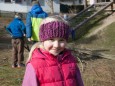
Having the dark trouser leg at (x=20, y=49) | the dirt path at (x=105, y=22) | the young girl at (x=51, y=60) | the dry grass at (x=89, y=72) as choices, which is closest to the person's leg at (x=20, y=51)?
the dark trouser leg at (x=20, y=49)

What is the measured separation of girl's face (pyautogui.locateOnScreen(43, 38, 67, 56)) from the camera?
3417 millimetres

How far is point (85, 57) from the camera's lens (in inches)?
489

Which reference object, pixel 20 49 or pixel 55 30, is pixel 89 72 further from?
pixel 55 30

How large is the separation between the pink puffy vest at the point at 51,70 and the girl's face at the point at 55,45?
56 mm

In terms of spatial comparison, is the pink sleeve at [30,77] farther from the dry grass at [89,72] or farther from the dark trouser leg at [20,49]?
the dark trouser leg at [20,49]

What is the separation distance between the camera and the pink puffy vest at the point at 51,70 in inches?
137

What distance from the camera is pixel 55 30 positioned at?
3.47 metres

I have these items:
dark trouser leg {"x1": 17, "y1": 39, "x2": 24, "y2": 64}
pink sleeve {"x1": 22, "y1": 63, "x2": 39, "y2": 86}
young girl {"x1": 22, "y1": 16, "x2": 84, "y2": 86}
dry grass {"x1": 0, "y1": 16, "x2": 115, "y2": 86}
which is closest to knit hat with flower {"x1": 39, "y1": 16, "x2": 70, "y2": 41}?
young girl {"x1": 22, "y1": 16, "x2": 84, "y2": 86}

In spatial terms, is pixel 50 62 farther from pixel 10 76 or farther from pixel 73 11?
pixel 73 11

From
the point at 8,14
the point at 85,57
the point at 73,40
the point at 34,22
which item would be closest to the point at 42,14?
the point at 34,22

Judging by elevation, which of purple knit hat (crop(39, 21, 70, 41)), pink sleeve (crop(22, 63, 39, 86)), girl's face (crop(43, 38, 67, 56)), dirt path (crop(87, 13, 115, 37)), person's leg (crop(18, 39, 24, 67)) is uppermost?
purple knit hat (crop(39, 21, 70, 41))

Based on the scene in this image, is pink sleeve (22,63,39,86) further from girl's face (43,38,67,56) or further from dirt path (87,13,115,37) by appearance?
dirt path (87,13,115,37)

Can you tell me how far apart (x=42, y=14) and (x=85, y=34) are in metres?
9.65

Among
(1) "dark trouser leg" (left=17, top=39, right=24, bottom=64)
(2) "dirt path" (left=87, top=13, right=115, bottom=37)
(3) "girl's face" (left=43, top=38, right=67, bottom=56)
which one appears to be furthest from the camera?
(2) "dirt path" (left=87, top=13, right=115, bottom=37)
